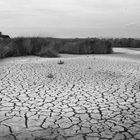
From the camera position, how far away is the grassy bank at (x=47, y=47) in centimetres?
1447

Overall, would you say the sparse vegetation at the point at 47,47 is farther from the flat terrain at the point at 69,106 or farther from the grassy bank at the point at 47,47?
the flat terrain at the point at 69,106

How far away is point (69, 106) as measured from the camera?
4.84m

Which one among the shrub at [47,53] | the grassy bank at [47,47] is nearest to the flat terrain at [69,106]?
the shrub at [47,53]

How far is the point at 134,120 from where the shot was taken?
13.4 feet

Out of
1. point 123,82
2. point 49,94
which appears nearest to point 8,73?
point 49,94

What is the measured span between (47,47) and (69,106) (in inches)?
434

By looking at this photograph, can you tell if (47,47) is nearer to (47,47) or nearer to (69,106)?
(47,47)

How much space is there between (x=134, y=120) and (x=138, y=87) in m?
2.54

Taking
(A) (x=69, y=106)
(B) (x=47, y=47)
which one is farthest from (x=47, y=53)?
(A) (x=69, y=106)

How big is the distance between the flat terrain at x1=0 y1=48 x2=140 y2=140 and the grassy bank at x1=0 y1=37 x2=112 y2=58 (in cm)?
651

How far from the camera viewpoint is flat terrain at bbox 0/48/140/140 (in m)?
3.59

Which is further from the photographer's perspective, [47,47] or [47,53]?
[47,47]

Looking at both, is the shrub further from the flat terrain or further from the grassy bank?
the flat terrain

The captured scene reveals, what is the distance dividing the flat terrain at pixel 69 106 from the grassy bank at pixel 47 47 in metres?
6.51
